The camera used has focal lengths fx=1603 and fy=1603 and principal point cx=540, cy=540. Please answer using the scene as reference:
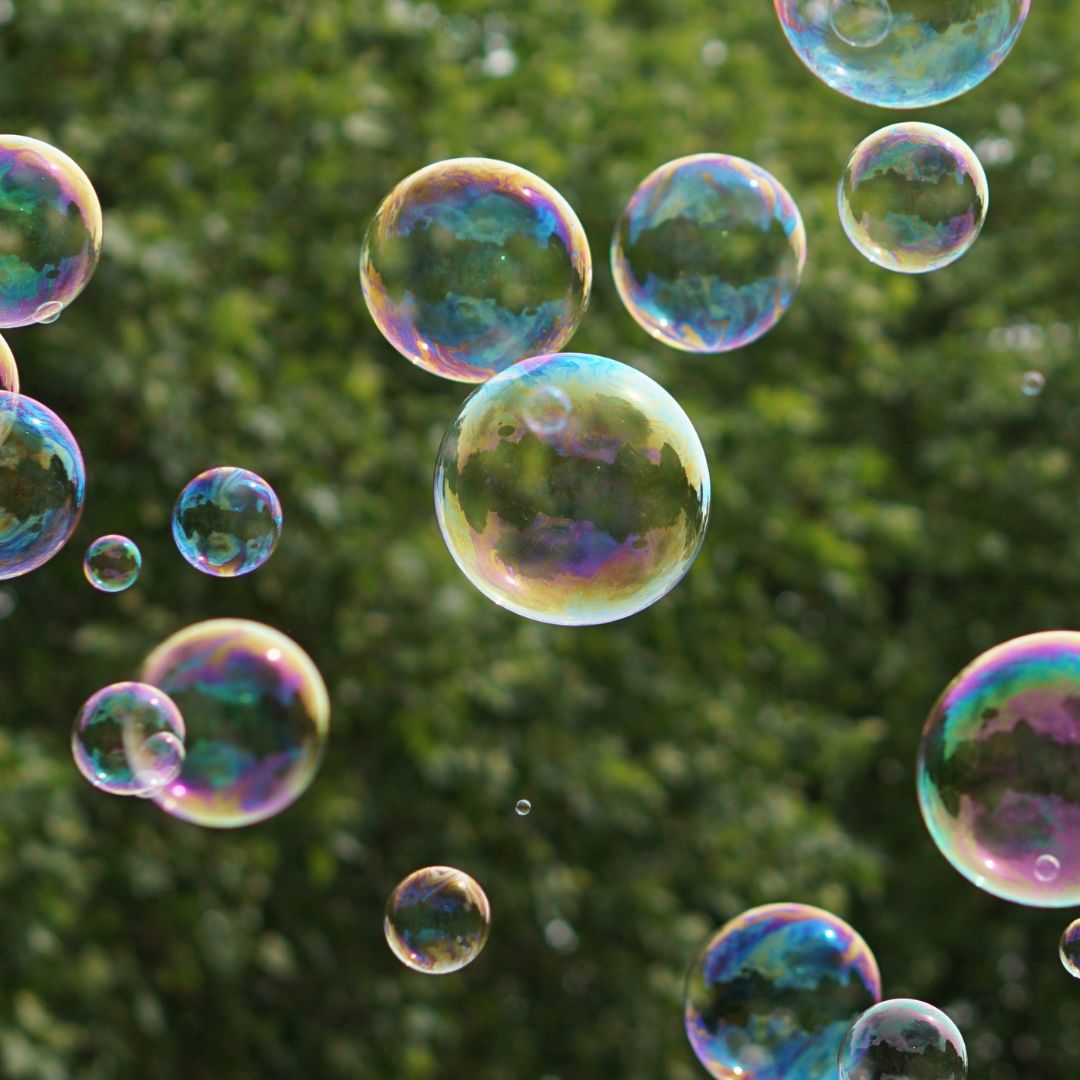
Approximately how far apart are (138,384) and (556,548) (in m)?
1.71

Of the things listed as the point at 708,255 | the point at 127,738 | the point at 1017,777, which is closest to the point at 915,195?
the point at 708,255

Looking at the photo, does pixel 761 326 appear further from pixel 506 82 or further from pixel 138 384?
pixel 506 82

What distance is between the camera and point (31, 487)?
264cm

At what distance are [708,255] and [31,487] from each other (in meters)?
1.32

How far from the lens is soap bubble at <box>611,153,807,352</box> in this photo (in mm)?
3078

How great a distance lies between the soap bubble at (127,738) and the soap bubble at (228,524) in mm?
290

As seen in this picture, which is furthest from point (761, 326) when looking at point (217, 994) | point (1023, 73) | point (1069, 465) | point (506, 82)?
point (1023, 73)

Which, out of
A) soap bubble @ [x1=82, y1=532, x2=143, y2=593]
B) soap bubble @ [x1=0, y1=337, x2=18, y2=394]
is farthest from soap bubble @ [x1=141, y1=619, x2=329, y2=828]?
soap bubble @ [x1=0, y1=337, x2=18, y2=394]

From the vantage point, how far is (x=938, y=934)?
5840 mm

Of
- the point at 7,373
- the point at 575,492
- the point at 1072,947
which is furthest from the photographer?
the point at 1072,947

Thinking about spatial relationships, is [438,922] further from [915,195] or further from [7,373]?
[915,195]

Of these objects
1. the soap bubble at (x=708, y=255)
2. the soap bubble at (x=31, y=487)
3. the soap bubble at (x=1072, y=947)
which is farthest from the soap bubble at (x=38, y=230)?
the soap bubble at (x=1072, y=947)

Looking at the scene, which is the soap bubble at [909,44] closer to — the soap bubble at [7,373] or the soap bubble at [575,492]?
the soap bubble at [575,492]

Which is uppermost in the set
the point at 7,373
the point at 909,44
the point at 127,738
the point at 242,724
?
the point at 909,44
